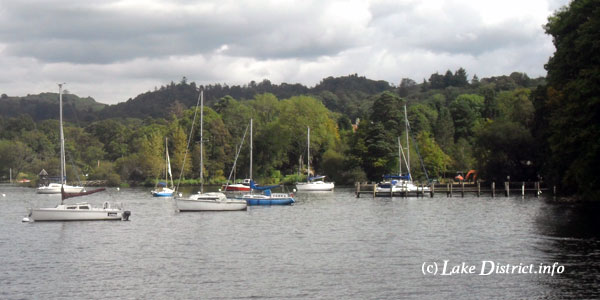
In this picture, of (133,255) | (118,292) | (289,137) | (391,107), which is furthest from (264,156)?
(118,292)

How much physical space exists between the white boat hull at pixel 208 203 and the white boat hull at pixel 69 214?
38.6 feet

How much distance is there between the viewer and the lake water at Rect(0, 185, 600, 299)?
31.8m

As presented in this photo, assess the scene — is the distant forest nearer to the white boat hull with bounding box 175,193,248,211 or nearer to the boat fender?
the white boat hull with bounding box 175,193,248,211

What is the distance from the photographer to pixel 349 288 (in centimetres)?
3200

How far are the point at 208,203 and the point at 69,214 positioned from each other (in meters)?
15.3

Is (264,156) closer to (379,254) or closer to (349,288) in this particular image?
(379,254)

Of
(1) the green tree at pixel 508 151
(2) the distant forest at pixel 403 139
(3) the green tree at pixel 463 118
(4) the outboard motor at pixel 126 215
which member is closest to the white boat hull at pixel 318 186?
(2) the distant forest at pixel 403 139

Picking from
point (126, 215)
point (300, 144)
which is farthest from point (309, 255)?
point (300, 144)

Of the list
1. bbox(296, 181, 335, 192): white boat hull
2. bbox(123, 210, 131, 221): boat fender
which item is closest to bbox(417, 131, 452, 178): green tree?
bbox(296, 181, 335, 192): white boat hull

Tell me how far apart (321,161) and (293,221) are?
87747 millimetres

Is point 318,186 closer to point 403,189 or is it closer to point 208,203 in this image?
point 403,189

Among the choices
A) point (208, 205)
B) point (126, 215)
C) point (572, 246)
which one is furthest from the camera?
point (208, 205)

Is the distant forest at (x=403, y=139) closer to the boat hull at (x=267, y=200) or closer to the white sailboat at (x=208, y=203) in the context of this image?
the white sailboat at (x=208, y=203)

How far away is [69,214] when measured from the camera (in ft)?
199
